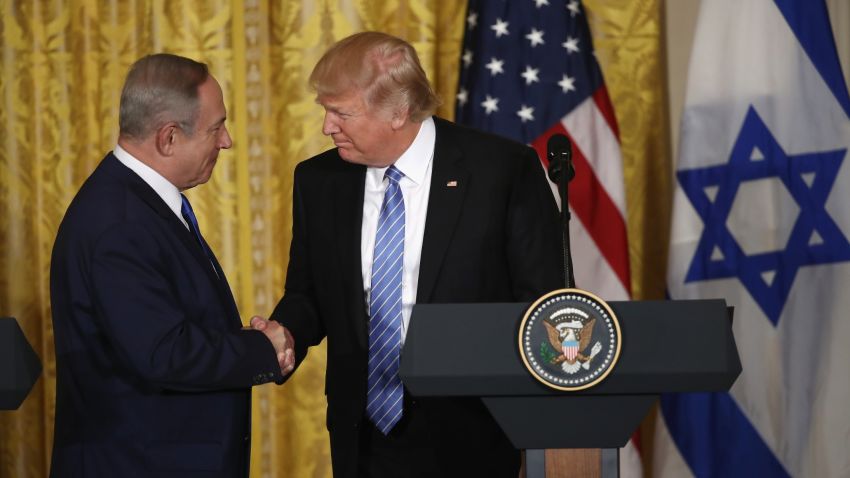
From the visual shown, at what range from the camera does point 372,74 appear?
111 inches

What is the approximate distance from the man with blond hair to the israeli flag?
148cm

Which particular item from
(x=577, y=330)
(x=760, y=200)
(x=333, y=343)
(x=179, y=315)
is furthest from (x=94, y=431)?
(x=760, y=200)

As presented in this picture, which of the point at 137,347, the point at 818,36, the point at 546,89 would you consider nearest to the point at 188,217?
the point at 137,347

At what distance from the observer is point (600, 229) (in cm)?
431

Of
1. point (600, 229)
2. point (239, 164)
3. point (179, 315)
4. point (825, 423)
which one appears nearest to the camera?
point (179, 315)

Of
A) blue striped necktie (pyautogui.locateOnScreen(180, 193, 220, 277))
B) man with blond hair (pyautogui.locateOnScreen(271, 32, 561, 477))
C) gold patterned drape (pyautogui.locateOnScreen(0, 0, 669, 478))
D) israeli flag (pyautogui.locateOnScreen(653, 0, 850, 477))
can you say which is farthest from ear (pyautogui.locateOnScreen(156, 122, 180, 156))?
israeli flag (pyautogui.locateOnScreen(653, 0, 850, 477))

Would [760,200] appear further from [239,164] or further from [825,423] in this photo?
[239,164]

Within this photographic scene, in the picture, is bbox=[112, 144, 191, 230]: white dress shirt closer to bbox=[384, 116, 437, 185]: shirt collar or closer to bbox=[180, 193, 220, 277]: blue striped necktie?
bbox=[180, 193, 220, 277]: blue striped necktie

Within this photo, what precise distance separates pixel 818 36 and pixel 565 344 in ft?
8.42

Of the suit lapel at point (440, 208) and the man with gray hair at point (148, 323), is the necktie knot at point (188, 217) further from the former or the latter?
the suit lapel at point (440, 208)

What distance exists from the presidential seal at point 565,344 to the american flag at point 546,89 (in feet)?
7.64

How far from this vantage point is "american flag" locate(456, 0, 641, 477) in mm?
4328

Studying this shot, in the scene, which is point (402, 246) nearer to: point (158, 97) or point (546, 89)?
point (158, 97)

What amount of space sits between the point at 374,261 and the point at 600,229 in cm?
175
